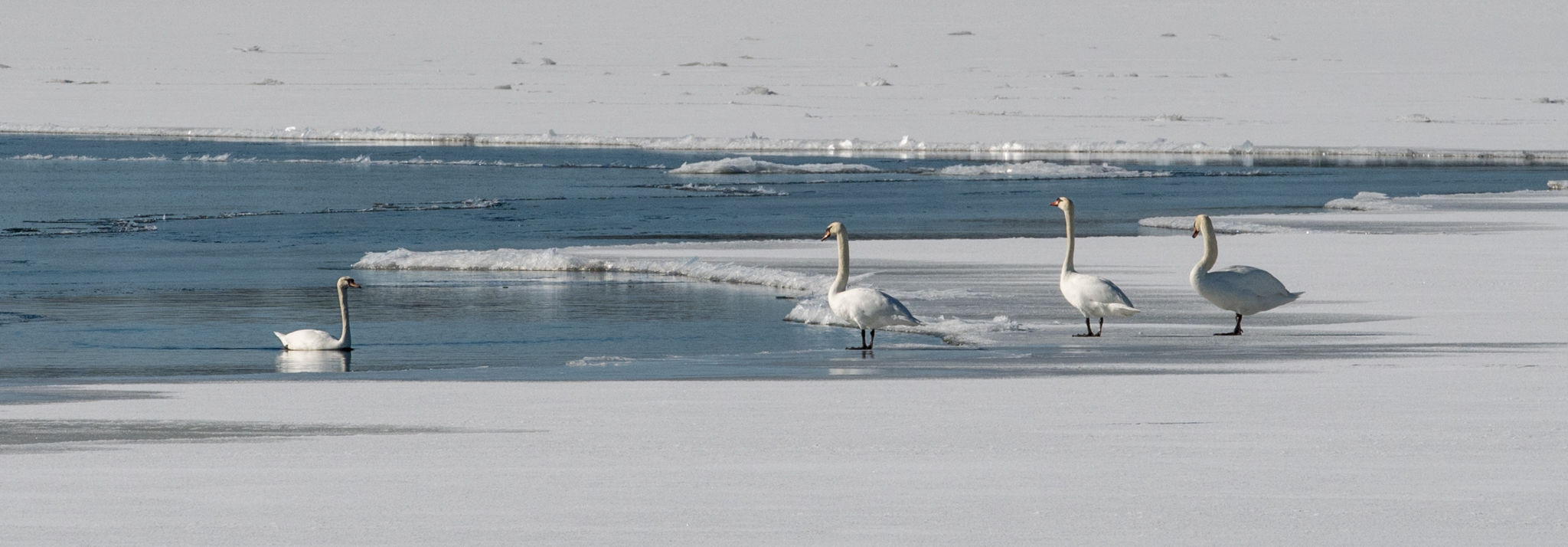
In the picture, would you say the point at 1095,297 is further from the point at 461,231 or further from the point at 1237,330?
the point at 461,231

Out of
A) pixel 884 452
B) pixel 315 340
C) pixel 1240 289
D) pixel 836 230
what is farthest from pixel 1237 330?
pixel 315 340

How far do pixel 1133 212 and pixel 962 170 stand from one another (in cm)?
821

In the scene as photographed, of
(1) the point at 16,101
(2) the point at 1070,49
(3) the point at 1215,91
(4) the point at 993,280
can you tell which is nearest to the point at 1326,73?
(3) the point at 1215,91

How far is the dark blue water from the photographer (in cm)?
994

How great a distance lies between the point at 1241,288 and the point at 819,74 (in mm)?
48761

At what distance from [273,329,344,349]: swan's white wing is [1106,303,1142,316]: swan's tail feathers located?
13.2 feet

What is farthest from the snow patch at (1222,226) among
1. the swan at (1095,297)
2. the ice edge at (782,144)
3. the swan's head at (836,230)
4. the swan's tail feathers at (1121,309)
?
the ice edge at (782,144)

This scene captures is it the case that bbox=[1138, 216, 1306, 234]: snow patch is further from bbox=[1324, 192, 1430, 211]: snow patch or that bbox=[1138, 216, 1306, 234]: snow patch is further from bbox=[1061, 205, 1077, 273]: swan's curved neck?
bbox=[1061, 205, 1077, 273]: swan's curved neck

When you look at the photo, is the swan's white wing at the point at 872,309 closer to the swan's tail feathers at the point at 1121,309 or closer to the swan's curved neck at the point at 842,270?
the swan's curved neck at the point at 842,270

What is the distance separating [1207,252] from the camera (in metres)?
9.83

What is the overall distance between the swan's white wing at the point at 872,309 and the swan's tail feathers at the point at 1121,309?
953 millimetres

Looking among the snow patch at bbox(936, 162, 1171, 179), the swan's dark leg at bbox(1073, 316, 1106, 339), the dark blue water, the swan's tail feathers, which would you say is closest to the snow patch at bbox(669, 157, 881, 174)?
Answer: the dark blue water

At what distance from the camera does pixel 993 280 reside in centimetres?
1232

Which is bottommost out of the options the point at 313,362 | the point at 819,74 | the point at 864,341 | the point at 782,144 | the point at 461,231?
the point at 313,362
